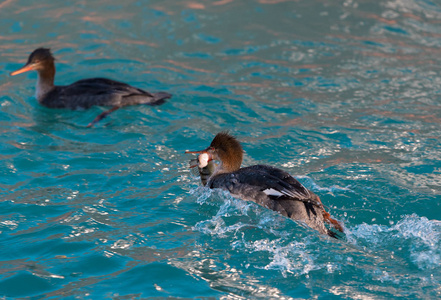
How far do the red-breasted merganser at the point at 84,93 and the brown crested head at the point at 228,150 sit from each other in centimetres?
260

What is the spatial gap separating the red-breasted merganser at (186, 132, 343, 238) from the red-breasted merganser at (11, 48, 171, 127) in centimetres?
247

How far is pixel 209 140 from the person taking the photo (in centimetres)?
814

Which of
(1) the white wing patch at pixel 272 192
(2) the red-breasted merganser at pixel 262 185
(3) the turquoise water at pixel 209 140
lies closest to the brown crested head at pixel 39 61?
(3) the turquoise water at pixel 209 140

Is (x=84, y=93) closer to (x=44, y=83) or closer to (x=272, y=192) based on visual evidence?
(x=44, y=83)

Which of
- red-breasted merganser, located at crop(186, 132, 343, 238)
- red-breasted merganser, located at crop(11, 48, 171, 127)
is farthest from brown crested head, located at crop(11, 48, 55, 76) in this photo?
red-breasted merganser, located at crop(186, 132, 343, 238)

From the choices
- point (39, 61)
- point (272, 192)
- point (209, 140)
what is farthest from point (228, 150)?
point (39, 61)

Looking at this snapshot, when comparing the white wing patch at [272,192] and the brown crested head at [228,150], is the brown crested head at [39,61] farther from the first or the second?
the white wing patch at [272,192]

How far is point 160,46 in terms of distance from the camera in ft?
39.1

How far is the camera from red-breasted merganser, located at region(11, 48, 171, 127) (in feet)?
30.1

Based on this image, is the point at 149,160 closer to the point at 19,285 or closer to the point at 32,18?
the point at 19,285

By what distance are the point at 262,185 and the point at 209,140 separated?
2.08 meters

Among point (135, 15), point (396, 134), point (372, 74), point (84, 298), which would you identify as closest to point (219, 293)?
point (84, 298)

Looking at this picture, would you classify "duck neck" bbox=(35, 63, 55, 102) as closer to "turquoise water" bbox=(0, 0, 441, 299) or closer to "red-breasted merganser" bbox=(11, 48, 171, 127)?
"red-breasted merganser" bbox=(11, 48, 171, 127)

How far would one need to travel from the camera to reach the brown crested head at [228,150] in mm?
6754
